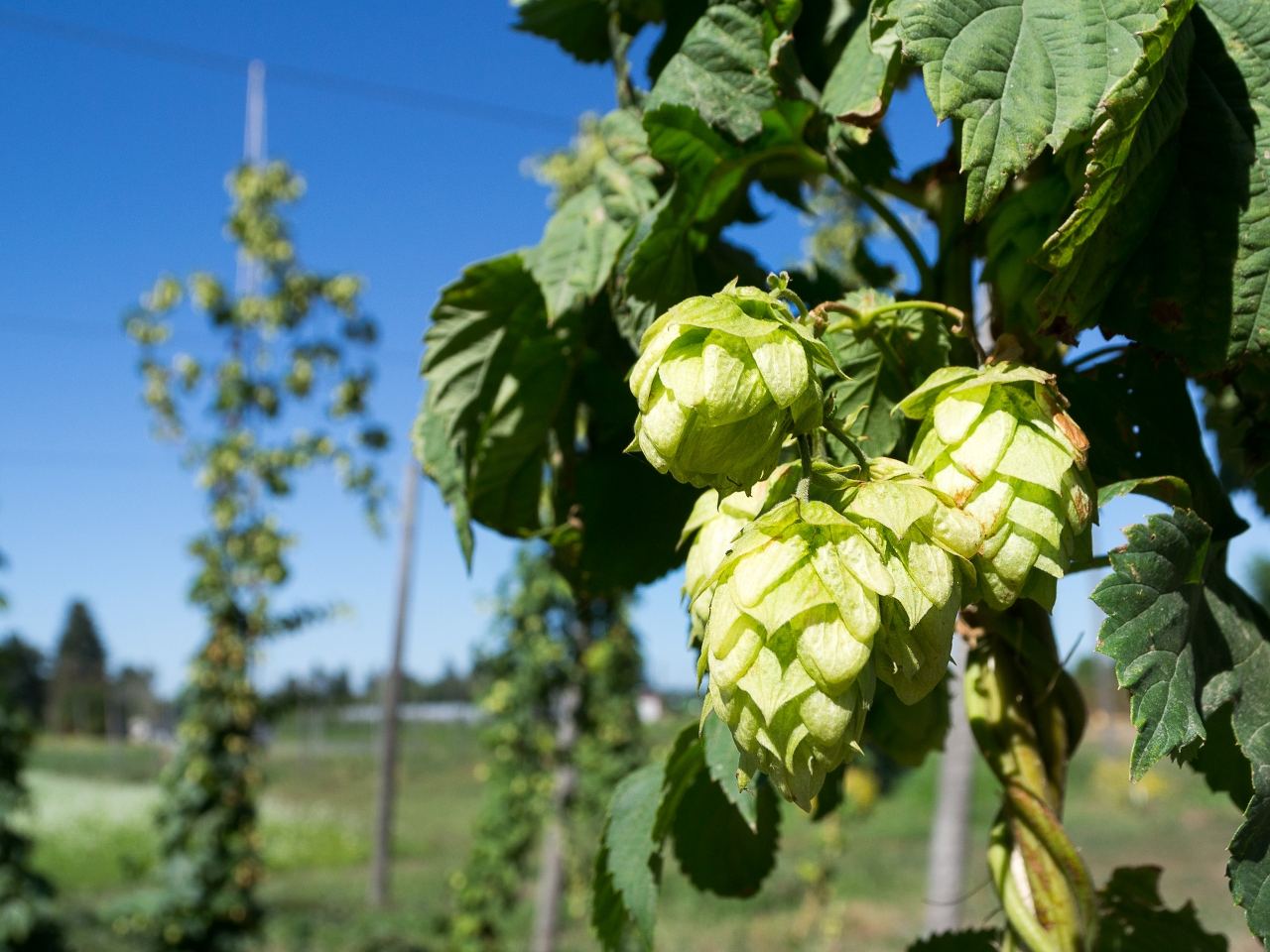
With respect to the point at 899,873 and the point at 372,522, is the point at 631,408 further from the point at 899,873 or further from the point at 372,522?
the point at 899,873

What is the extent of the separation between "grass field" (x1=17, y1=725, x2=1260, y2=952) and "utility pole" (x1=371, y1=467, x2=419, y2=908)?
47cm

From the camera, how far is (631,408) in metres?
1.05

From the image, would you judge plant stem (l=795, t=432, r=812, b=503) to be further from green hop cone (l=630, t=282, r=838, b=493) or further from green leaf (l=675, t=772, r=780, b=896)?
green leaf (l=675, t=772, r=780, b=896)

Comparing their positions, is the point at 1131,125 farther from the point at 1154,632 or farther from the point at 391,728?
the point at 391,728

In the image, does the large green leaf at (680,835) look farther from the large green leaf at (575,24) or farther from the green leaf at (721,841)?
the large green leaf at (575,24)

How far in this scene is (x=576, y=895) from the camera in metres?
8.00

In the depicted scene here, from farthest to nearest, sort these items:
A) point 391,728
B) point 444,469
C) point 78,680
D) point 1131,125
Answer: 1. point 78,680
2. point 391,728
3. point 444,469
4. point 1131,125

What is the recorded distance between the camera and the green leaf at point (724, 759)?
846 mm

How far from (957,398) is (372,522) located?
7691 mm

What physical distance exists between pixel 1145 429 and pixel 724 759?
0.45m

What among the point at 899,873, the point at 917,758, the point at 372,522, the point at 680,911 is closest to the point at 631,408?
the point at 917,758

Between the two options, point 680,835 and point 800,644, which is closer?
point 800,644

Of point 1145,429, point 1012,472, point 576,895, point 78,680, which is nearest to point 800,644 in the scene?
point 1012,472

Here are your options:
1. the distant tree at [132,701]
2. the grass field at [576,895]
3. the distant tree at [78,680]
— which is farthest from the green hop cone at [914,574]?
the distant tree at [78,680]
